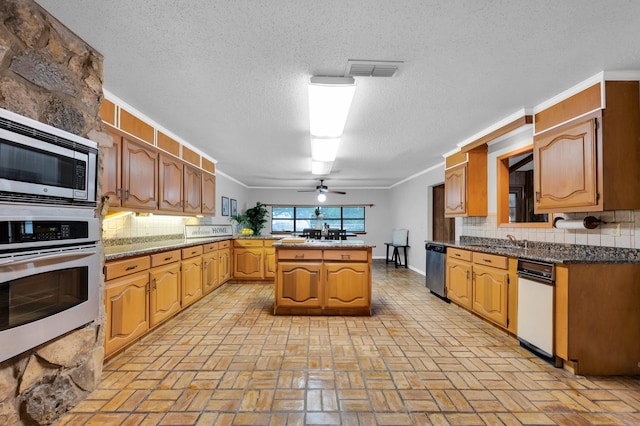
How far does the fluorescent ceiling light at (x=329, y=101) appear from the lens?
2.33 m

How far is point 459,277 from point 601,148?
81.7 inches

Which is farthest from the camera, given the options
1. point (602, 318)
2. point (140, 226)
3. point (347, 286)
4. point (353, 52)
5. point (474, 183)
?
point (474, 183)

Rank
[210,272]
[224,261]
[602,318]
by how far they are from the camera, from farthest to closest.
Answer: [224,261] < [210,272] < [602,318]

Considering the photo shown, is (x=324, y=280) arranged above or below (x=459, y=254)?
below

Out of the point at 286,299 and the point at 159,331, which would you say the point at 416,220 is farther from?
the point at 159,331

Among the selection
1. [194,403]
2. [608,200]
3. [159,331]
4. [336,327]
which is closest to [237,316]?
[159,331]

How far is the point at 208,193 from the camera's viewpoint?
529 cm

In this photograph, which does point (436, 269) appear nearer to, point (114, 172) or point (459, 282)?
point (459, 282)

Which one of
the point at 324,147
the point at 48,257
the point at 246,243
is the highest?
the point at 324,147

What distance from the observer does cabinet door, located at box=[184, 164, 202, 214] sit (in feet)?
14.4

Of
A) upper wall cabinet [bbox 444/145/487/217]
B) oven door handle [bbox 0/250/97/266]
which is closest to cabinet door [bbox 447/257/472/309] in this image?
upper wall cabinet [bbox 444/145/487/217]

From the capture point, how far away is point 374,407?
1881 mm

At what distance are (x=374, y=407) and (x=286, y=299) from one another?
1970 millimetres

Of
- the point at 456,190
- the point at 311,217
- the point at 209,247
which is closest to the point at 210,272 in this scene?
the point at 209,247
